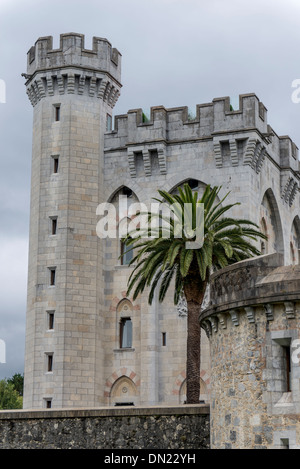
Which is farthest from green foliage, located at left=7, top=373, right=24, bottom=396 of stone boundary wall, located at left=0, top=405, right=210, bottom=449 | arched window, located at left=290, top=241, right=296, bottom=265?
stone boundary wall, located at left=0, top=405, right=210, bottom=449

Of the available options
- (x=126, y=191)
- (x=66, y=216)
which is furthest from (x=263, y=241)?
(x=66, y=216)

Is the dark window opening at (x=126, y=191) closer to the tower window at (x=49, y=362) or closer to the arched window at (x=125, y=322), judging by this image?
the arched window at (x=125, y=322)

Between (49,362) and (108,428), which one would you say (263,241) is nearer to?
(49,362)

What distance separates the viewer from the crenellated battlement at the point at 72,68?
45.3 metres

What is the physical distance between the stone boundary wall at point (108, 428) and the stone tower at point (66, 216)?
12.7 meters

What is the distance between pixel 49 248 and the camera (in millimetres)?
43531

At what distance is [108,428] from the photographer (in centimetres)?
2709

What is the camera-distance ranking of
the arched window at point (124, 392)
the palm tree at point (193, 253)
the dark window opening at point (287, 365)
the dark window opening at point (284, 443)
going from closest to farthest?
the dark window opening at point (284, 443), the dark window opening at point (287, 365), the palm tree at point (193, 253), the arched window at point (124, 392)

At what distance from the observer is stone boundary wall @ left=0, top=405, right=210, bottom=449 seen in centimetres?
2550

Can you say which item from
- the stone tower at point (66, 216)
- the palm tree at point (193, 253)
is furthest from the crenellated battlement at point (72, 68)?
the palm tree at point (193, 253)

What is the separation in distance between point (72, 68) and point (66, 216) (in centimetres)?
765

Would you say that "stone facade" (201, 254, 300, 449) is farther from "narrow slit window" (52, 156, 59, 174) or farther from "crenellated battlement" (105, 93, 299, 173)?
"narrow slit window" (52, 156, 59, 174)

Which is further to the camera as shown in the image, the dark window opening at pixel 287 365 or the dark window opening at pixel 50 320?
the dark window opening at pixel 50 320
